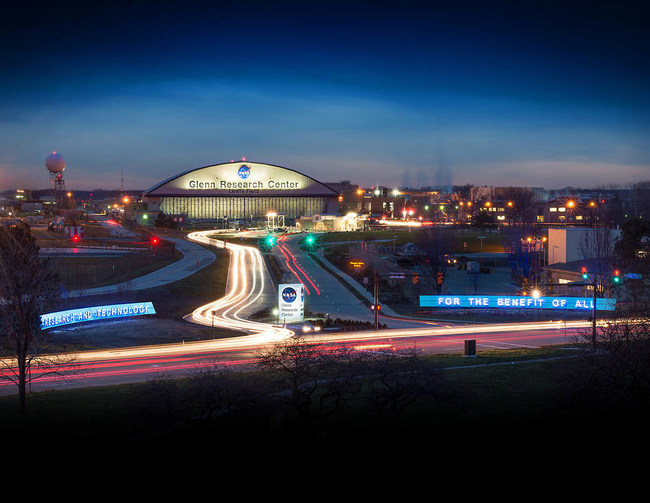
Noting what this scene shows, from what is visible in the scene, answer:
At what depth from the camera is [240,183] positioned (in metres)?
141

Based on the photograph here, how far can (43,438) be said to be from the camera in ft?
53.7

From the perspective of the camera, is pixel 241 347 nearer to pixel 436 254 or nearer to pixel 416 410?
pixel 416 410

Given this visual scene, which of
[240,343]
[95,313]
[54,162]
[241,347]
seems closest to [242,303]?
[95,313]

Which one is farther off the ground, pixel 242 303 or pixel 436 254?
pixel 436 254

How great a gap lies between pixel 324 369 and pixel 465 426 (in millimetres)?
4385

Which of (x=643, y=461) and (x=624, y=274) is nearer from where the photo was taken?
(x=643, y=461)

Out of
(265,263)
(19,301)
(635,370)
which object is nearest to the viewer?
(635,370)

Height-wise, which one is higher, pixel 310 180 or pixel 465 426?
pixel 310 180

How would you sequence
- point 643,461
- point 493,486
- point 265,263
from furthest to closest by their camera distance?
point 265,263, point 643,461, point 493,486

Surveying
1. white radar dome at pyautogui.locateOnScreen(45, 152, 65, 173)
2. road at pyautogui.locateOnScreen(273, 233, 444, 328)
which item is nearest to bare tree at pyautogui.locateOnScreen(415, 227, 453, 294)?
road at pyautogui.locateOnScreen(273, 233, 444, 328)

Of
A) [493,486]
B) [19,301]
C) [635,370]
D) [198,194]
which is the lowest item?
[493,486]

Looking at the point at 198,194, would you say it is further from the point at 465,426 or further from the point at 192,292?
the point at 465,426

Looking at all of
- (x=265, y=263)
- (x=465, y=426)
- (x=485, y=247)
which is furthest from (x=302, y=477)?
(x=485, y=247)

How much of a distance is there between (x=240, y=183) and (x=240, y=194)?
8.77 ft
